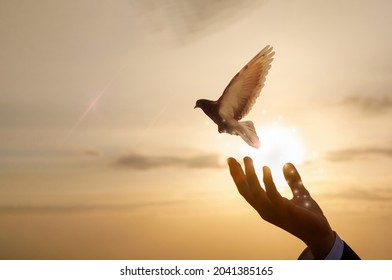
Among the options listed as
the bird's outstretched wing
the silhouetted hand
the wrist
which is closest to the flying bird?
the bird's outstretched wing

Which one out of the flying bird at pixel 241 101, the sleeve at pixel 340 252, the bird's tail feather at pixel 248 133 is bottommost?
the sleeve at pixel 340 252

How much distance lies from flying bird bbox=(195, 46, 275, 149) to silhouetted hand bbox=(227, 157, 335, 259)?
1.38 metres

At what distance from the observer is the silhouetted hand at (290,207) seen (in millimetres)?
2625

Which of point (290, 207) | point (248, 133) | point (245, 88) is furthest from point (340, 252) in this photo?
point (245, 88)

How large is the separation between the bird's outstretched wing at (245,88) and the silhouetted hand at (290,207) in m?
1.66

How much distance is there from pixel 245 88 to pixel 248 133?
0.41m

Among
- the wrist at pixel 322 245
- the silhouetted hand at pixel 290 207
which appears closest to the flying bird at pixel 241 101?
the silhouetted hand at pixel 290 207

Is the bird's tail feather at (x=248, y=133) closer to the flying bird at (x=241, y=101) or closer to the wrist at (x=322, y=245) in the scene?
the flying bird at (x=241, y=101)

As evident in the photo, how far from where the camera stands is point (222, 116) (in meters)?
4.65

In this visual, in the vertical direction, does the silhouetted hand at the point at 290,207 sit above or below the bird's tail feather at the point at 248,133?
below

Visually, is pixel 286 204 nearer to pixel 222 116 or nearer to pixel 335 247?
pixel 335 247

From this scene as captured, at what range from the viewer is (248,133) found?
4422 mm
